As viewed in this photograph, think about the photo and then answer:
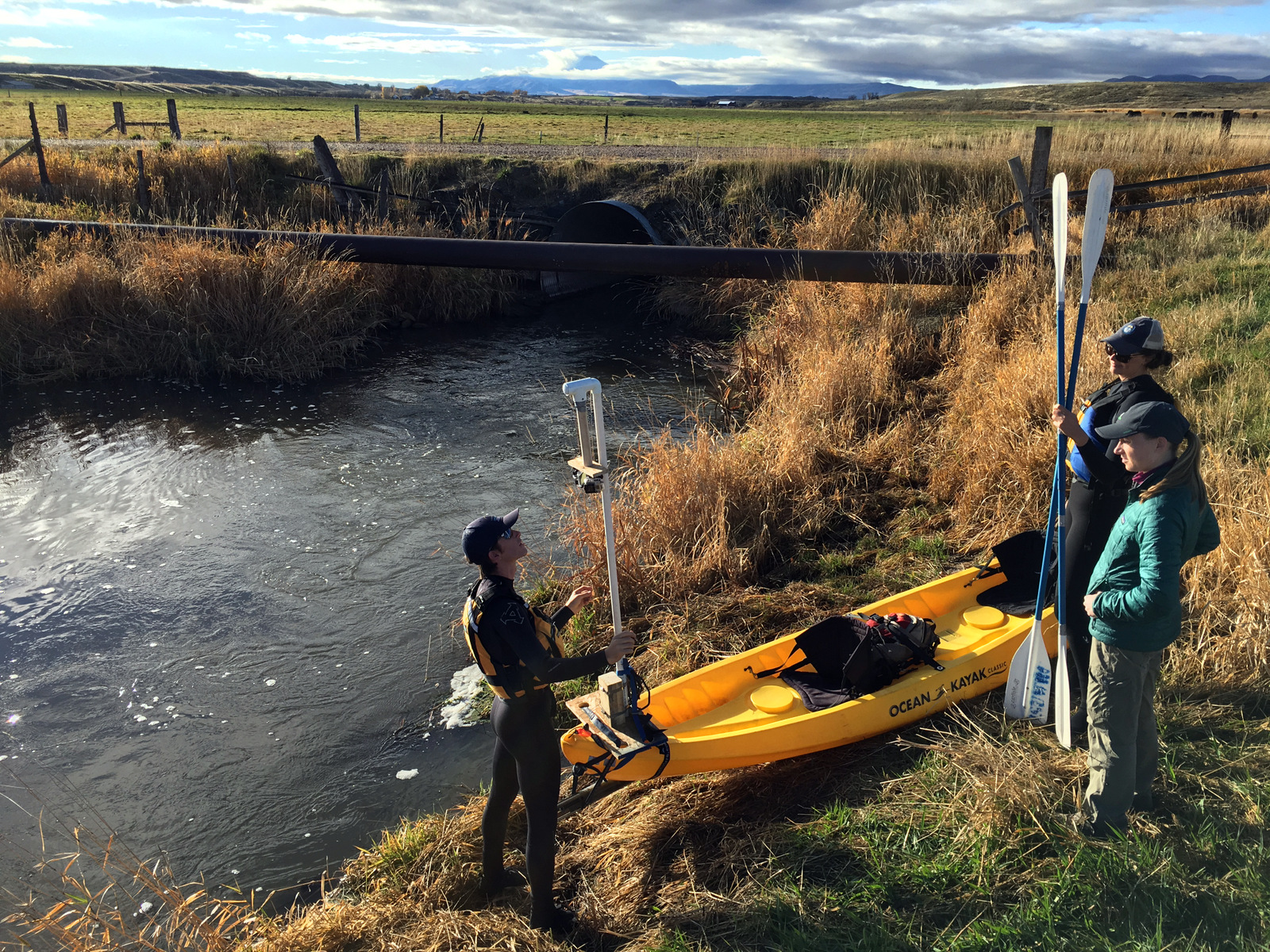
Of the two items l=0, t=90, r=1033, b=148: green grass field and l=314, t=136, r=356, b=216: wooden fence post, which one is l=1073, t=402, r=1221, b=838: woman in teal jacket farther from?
l=0, t=90, r=1033, b=148: green grass field

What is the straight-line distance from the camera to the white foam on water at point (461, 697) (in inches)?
213

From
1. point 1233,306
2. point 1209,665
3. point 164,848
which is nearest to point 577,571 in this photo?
point 164,848

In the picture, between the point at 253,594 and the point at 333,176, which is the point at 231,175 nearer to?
the point at 333,176

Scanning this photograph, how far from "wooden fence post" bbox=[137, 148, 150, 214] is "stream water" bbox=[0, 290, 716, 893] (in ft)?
20.3

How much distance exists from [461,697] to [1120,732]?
3.86 meters

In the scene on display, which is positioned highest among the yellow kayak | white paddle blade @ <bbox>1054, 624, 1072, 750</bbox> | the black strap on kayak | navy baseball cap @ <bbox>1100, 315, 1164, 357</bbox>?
navy baseball cap @ <bbox>1100, 315, 1164, 357</bbox>

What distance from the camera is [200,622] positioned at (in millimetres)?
6500

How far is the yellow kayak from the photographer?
12.6 feet

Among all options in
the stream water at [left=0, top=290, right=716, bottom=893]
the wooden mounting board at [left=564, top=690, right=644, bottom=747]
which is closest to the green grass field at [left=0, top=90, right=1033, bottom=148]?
the stream water at [left=0, top=290, right=716, bottom=893]

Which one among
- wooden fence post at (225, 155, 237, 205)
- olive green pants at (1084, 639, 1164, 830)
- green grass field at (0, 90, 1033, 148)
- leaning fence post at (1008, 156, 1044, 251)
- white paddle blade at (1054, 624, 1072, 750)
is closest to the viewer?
olive green pants at (1084, 639, 1164, 830)

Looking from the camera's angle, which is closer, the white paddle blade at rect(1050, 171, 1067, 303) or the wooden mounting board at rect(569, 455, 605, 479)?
the wooden mounting board at rect(569, 455, 605, 479)

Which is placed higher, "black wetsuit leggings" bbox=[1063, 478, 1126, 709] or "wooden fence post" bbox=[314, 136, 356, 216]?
"wooden fence post" bbox=[314, 136, 356, 216]

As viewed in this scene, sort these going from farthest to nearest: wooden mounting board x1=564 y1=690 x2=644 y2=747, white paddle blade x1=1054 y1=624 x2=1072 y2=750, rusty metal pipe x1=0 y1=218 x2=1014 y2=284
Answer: rusty metal pipe x1=0 y1=218 x2=1014 y2=284
wooden mounting board x1=564 y1=690 x2=644 y2=747
white paddle blade x1=1054 y1=624 x2=1072 y2=750

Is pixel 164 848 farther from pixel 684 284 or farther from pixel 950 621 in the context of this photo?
pixel 684 284
